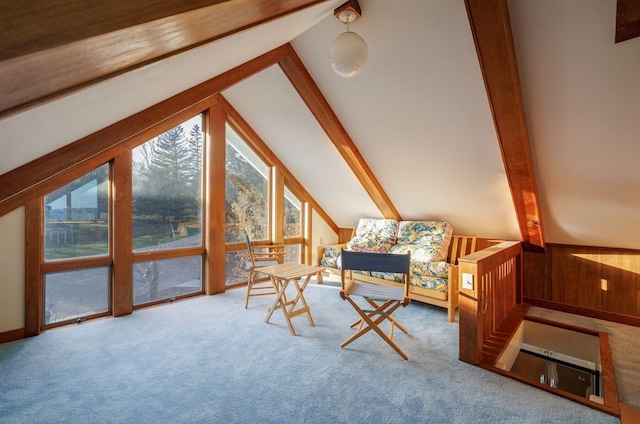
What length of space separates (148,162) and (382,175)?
2.93 meters

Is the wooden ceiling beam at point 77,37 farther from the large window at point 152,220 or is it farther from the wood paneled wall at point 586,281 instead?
the wood paneled wall at point 586,281

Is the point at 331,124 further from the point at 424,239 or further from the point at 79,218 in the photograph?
the point at 79,218

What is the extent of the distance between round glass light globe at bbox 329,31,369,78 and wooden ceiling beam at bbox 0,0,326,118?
1577 mm

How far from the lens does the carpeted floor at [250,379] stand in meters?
1.81

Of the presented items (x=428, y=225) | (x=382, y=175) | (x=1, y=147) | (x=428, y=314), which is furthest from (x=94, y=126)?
(x=428, y=225)

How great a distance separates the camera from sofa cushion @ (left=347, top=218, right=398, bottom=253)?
4.49m

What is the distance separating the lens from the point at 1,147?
1.25m

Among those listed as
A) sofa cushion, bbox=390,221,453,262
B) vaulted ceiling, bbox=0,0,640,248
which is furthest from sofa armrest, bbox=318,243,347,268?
vaulted ceiling, bbox=0,0,640,248

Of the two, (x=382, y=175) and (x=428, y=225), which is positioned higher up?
(x=382, y=175)

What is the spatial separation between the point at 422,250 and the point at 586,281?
5.86 feet

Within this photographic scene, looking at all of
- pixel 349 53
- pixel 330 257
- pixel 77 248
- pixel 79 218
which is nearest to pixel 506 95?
pixel 349 53

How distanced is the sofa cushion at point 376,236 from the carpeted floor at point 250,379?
148 centimetres

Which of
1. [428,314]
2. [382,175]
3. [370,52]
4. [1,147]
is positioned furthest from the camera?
[382,175]

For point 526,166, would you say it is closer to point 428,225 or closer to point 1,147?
point 428,225
